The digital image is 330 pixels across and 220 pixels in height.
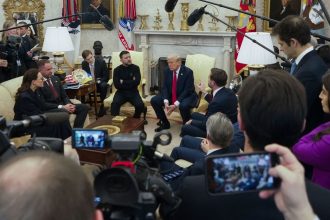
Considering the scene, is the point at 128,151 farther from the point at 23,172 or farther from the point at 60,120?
the point at 60,120

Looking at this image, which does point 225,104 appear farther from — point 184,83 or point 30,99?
point 30,99

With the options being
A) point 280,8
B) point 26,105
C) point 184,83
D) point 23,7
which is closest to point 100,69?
point 184,83

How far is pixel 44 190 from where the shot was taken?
27.9 inches

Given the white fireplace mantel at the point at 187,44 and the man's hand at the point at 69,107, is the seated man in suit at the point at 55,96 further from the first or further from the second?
the white fireplace mantel at the point at 187,44

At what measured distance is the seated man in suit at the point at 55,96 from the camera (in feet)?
16.5

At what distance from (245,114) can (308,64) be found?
160cm

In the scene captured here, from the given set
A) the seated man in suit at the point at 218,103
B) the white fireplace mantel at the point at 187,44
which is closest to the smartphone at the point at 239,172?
the seated man in suit at the point at 218,103

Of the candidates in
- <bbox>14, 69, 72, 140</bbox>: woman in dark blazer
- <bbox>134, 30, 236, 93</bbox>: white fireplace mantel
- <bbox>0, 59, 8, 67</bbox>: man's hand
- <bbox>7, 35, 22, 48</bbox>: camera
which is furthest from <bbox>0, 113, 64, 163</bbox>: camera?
<bbox>134, 30, 236, 93</bbox>: white fireplace mantel

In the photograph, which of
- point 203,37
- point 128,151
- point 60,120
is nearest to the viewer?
point 128,151

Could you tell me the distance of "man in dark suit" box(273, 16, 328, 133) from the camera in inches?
97.6

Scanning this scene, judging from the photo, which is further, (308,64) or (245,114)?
(308,64)

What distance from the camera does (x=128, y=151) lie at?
41.4 inches

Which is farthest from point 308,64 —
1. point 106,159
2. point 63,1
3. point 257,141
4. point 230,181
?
point 63,1

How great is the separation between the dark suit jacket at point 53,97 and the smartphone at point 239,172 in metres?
4.28
